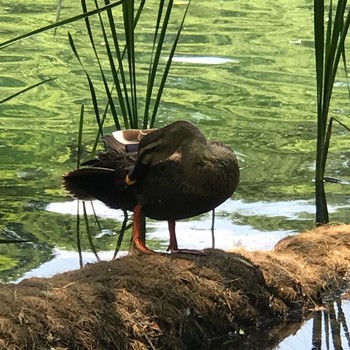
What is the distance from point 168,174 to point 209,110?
3211 mm

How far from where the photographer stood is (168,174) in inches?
128

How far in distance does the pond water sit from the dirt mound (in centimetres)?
23

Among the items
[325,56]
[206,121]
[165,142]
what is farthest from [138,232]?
[206,121]

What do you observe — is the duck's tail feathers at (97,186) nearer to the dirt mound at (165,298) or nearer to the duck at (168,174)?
the duck at (168,174)

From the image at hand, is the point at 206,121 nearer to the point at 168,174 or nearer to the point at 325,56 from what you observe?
the point at 325,56

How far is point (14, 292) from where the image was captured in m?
2.82

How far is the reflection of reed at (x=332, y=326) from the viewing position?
3.08 meters

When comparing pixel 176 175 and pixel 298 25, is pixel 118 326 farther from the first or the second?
pixel 298 25

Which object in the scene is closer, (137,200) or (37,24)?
(137,200)

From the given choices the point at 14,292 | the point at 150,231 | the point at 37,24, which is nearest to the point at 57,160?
the point at 150,231

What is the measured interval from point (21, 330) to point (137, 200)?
0.81m

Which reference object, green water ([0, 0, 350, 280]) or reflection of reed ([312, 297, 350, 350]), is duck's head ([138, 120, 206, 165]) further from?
green water ([0, 0, 350, 280])

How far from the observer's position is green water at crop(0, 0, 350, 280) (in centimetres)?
449

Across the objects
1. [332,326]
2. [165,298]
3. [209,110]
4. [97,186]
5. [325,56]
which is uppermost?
[325,56]
